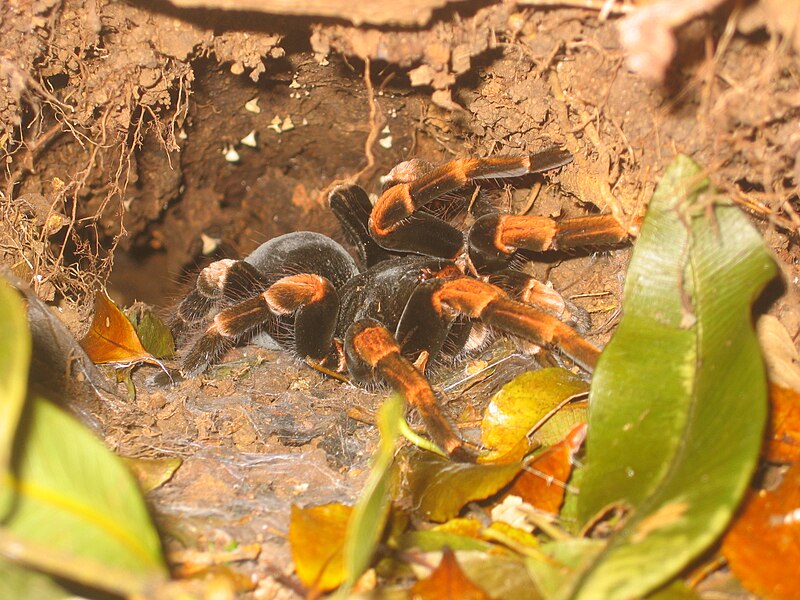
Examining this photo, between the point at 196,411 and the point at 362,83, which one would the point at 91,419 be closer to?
the point at 196,411

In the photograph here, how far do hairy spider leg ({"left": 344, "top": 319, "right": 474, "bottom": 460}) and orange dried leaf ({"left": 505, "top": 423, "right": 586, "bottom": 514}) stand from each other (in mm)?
284

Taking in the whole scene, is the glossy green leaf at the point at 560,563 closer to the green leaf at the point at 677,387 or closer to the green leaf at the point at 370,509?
the green leaf at the point at 677,387

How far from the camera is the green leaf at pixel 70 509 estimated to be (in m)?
1.20

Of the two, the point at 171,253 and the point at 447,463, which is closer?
the point at 447,463

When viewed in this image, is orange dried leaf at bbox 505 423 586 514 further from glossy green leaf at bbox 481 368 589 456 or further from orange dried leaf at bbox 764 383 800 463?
orange dried leaf at bbox 764 383 800 463

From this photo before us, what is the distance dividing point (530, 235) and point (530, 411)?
2.64ft

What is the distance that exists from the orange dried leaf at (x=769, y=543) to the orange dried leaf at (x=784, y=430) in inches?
5.3

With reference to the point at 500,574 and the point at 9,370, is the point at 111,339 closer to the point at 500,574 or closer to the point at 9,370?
the point at 9,370

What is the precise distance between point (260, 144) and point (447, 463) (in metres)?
3.15

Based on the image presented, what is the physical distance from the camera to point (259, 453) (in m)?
2.65

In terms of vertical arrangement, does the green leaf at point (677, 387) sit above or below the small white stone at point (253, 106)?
below

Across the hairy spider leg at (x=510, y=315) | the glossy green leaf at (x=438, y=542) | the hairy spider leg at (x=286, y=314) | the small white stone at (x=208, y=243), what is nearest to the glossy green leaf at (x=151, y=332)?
the hairy spider leg at (x=286, y=314)

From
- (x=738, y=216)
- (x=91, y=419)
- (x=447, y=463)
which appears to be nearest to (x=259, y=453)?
(x=91, y=419)

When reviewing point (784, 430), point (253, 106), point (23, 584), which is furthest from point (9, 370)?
point (253, 106)
